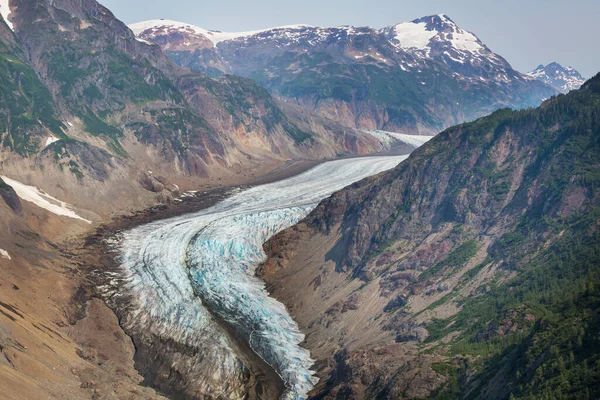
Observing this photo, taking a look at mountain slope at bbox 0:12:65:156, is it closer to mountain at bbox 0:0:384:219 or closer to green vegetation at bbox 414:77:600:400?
mountain at bbox 0:0:384:219

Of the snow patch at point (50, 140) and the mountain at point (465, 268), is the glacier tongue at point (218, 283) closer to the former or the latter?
the mountain at point (465, 268)

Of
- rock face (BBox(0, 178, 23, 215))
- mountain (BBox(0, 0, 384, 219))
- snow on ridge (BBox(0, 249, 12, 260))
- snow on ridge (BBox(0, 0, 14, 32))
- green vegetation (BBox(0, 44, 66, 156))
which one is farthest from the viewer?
snow on ridge (BBox(0, 0, 14, 32))

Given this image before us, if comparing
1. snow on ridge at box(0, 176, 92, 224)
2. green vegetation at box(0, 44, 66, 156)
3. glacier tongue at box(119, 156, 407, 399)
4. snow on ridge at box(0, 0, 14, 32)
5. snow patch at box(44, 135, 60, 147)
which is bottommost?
glacier tongue at box(119, 156, 407, 399)

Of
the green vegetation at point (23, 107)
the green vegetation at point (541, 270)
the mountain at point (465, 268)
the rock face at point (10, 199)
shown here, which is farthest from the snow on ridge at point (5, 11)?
the green vegetation at point (541, 270)

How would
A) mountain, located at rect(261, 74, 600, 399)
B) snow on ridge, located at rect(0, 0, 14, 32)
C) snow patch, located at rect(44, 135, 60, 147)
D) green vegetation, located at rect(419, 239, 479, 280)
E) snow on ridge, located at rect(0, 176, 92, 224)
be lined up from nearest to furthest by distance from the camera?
mountain, located at rect(261, 74, 600, 399) → green vegetation, located at rect(419, 239, 479, 280) → snow on ridge, located at rect(0, 176, 92, 224) → snow patch, located at rect(44, 135, 60, 147) → snow on ridge, located at rect(0, 0, 14, 32)

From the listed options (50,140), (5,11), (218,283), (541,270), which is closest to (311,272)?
(218,283)

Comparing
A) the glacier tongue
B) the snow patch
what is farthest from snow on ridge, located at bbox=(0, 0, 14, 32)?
the glacier tongue
